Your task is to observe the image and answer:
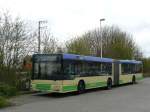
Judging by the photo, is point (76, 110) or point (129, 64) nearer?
point (76, 110)

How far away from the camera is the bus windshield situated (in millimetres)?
20391

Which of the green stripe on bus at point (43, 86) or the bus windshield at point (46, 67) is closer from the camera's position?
the green stripe on bus at point (43, 86)

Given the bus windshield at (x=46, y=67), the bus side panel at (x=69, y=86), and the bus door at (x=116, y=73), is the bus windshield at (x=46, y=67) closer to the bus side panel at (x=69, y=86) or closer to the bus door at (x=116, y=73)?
the bus side panel at (x=69, y=86)

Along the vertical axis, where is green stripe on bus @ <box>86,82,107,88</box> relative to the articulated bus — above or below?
below

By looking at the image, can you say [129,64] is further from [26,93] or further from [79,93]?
[26,93]

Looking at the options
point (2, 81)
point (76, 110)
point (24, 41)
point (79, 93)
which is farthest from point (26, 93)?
point (76, 110)

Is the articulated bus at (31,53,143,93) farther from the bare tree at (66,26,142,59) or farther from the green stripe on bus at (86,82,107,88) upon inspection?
the bare tree at (66,26,142,59)

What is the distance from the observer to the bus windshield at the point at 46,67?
2039 centimetres

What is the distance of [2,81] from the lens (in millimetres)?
22141

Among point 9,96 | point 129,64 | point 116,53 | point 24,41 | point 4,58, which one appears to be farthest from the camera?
point 116,53

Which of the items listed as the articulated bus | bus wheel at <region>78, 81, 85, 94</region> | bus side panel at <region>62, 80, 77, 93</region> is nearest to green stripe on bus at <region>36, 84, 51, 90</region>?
the articulated bus

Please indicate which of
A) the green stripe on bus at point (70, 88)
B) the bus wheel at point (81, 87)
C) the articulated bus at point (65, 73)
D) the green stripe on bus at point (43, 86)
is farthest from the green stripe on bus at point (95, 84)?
the green stripe on bus at point (43, 86)

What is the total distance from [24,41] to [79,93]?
20.2 ft

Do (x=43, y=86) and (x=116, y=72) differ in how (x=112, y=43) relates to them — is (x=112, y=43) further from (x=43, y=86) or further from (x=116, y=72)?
(x=43, y=86)
